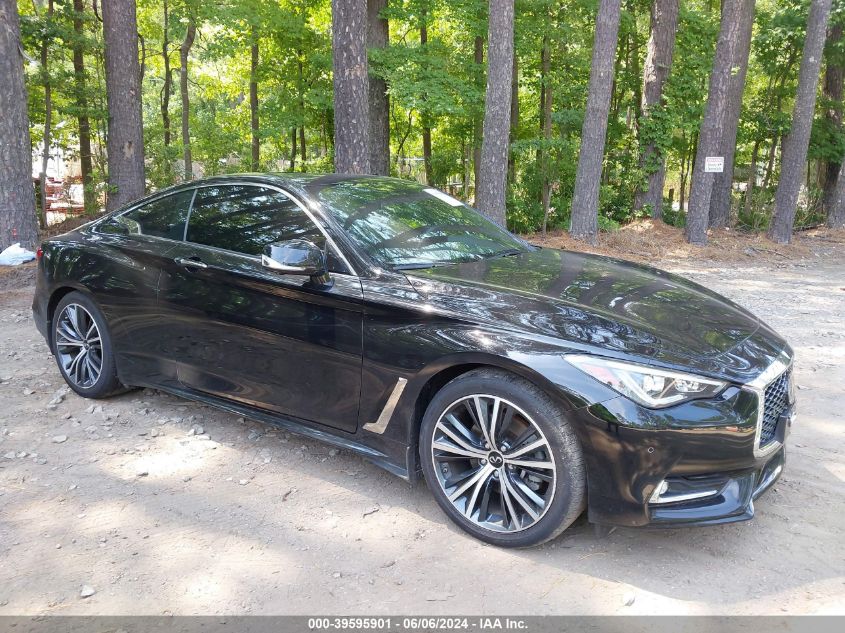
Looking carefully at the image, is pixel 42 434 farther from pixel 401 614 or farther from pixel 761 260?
pixel 761 260

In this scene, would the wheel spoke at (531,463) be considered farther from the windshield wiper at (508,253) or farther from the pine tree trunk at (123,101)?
the pine tree trunk at (123,101)

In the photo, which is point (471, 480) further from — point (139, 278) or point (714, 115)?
point (714, 115)

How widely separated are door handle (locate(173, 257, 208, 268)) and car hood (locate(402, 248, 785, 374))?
1391 millimetres

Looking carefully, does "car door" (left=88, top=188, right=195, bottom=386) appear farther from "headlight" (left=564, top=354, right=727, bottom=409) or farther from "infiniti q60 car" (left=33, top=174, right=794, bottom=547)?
"headlight" (left=564, top=354, right=727, bottom=409)

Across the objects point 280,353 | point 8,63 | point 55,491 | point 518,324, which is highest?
point 8,63

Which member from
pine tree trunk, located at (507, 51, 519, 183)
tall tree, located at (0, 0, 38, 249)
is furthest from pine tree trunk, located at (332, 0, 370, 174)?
pine tree trunk, located at (507, 51, 519, 183)

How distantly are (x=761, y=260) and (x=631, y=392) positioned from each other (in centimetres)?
1146

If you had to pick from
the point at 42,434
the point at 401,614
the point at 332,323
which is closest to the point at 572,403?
the point at 401,614

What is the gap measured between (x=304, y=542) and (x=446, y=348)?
3.69ft

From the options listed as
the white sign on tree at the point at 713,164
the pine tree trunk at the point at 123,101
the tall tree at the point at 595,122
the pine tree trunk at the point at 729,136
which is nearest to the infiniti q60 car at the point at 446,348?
the pine tree trunk at the point at 123,101

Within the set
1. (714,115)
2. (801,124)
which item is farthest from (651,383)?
(801,124)

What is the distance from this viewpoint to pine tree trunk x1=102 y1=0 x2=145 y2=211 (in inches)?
442

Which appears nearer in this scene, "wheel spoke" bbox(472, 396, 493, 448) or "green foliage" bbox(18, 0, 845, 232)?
"wheel spoke" bbox(472, 396, 493, 448)

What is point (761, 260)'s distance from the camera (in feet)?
41.5
